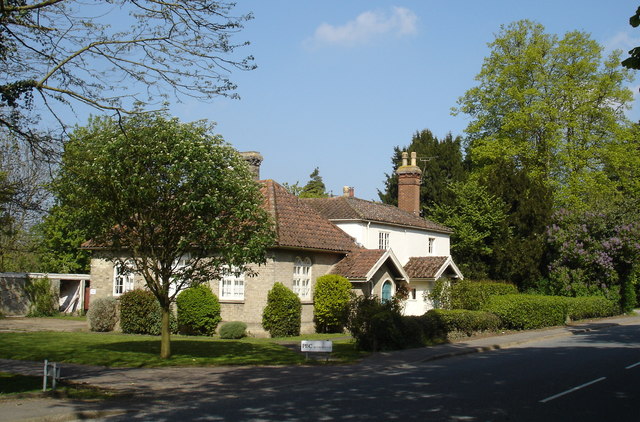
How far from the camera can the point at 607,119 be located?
148 feet

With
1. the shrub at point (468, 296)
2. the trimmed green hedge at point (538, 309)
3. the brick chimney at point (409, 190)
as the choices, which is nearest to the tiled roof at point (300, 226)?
the shrub at point (468, 296)

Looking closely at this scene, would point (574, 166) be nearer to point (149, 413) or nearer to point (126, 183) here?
point (126, 183)

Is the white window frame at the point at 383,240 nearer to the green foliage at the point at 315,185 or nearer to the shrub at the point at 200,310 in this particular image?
the shrub at the point at 200,310

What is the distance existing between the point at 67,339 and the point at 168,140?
34.2 feet

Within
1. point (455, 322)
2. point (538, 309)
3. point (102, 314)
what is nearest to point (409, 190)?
point (538, 309)

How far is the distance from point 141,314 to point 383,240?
1364cm

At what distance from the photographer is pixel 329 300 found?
2784 cm

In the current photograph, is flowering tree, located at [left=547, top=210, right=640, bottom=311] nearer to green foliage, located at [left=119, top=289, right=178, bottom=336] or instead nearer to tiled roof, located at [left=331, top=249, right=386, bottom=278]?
tiled roof, located at [left=331, top=249, right=386, bottom=278]

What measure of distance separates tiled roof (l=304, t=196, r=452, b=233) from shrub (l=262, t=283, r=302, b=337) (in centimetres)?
844

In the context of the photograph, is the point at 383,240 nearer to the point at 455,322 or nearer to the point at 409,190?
the point at 409,190

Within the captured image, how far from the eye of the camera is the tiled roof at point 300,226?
28.0 meters

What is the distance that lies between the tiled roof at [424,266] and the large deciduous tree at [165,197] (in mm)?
18108

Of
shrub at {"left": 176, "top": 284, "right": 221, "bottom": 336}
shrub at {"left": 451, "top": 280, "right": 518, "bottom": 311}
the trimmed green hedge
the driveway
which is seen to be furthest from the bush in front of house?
the driveway

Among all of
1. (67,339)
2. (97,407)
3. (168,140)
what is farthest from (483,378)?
(67,339)
